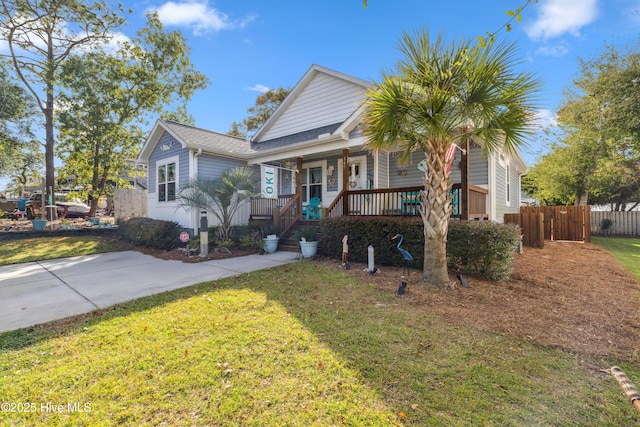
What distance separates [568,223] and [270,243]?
13.7 metres

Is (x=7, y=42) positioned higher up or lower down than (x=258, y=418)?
higher up

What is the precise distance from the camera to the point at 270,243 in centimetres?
928

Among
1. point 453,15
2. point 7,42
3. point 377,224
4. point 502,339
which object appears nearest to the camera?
point 502,339

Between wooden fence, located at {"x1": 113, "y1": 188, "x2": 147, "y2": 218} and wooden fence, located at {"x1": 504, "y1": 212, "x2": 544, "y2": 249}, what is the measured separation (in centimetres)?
1913

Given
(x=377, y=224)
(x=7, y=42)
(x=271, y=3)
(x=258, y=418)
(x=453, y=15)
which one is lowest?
(x=258, y=418)

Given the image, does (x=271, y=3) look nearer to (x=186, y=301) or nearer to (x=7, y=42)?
(x=186, y=301)

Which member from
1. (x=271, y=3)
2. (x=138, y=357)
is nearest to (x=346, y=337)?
(x=138, y=357)

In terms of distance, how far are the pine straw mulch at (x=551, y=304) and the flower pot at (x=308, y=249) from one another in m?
1.22

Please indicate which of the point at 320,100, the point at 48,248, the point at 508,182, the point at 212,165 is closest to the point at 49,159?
the point at 48,248

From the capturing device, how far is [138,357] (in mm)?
2961

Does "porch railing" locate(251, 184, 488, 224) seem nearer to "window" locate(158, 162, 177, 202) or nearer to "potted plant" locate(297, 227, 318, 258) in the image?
"potted plant" locate(297, 227, 318, 258)

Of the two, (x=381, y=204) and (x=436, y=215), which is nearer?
(x=436, y=215)

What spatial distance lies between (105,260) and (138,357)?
23.0ft

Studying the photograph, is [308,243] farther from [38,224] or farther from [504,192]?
[38,224]
